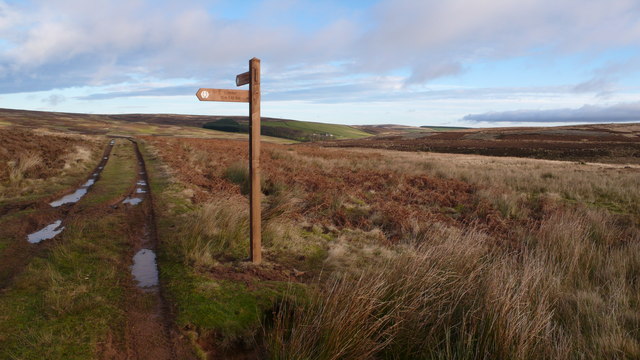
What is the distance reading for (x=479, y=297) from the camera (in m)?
4.38

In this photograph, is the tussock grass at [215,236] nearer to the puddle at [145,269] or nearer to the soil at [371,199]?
the puddle at [145,269]

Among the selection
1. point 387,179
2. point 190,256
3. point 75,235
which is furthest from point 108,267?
point 387,179

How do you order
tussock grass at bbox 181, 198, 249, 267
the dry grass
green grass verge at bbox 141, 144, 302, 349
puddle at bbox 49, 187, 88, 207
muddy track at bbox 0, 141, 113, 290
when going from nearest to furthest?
the dry grass < green grass verge at bbox 141, 144, 302, 349 < muddy track at bbox 0, 141, 113, 290 < tussock grass at bbox 181, 198, 249, 267 < puddle at bbox 49, 187, 88, 207

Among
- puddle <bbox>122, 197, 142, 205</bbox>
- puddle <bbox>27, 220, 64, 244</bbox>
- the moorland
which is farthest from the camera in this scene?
puddle <bbox>122, 197, 142, 205</bbox>

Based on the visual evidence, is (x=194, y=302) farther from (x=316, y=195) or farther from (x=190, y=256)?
(x=316, y=195)

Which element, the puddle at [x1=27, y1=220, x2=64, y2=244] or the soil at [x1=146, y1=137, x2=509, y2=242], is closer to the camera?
the puddle at [x1=27, y1=220, x2=64, y2=244]

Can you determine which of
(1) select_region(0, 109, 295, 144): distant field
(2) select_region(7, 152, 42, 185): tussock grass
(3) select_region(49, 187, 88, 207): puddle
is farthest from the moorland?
(1) select_region(0, 109, 295, 144): distant field

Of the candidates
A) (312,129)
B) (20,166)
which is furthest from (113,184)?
(312,129)

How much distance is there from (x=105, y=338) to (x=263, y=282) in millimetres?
2288

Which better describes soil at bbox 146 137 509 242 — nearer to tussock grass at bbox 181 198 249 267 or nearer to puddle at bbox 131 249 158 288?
tussock grass at bbox 181 198 249 267

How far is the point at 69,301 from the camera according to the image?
15.6 feet

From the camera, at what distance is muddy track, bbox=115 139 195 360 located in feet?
13.3

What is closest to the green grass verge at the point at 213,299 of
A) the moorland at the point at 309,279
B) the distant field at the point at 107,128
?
the moorland at the point at 309,279

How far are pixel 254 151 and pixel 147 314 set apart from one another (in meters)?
2.73
